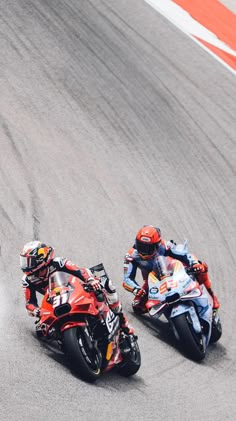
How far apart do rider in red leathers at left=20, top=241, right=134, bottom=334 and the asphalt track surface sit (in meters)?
0.57

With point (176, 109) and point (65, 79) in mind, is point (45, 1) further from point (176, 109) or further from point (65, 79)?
point (176, 109)

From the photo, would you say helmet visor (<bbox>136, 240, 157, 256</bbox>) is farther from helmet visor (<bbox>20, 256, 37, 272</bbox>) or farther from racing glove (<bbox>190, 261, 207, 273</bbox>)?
helmet visor (<bbox>20, 256, 37, 272</bbox>)

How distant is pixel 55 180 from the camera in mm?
17062

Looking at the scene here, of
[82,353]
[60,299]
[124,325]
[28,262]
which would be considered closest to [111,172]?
[124,325]

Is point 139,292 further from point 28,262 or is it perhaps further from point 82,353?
point 82,353

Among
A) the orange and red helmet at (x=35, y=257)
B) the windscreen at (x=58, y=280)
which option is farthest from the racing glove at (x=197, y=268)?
the orange and red helmet at (x=35, y=257)

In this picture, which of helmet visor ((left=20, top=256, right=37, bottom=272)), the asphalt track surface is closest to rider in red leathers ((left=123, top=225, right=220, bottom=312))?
the asphalt track surface

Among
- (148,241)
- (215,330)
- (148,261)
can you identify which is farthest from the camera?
(148,261)

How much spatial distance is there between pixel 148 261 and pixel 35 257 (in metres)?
2.82

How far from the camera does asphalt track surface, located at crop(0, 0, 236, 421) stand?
33.5ft

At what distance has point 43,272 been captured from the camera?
35.1 feet

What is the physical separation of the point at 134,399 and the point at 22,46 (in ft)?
42.2

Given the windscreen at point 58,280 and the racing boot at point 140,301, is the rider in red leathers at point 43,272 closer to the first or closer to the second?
the windscreen at point 58,280

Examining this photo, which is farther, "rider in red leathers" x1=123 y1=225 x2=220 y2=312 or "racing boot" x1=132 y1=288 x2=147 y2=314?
"racing boot" x1=132 y1=288 x2=147 y2=314
